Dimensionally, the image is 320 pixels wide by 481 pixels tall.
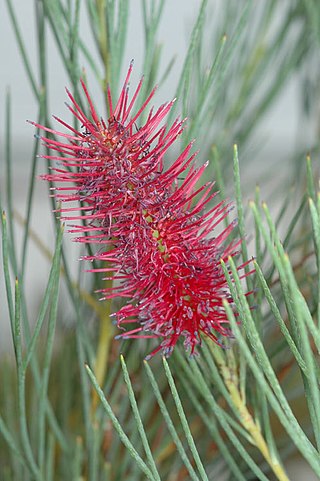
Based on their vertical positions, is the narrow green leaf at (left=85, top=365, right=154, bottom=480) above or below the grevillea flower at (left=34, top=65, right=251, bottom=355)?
below

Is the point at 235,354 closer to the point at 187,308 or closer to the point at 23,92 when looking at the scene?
the point at 187,308

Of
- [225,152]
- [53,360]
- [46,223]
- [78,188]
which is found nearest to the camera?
[78,188]

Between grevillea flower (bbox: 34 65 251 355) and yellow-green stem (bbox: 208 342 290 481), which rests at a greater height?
grevillea flower (bbox: 34 65 251 355)

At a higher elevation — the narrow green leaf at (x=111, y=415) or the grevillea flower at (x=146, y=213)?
the grevillea flower at (x=146, y=213)

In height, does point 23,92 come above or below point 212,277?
above

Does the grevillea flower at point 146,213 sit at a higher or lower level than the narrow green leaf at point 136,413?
higher

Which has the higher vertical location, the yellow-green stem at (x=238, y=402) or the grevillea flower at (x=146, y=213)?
the grevillea flower at (x=146, y=213)

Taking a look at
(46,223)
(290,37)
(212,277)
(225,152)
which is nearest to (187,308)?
(212,277)

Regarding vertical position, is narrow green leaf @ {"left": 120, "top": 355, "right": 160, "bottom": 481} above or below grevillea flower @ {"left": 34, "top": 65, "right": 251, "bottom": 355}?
below
